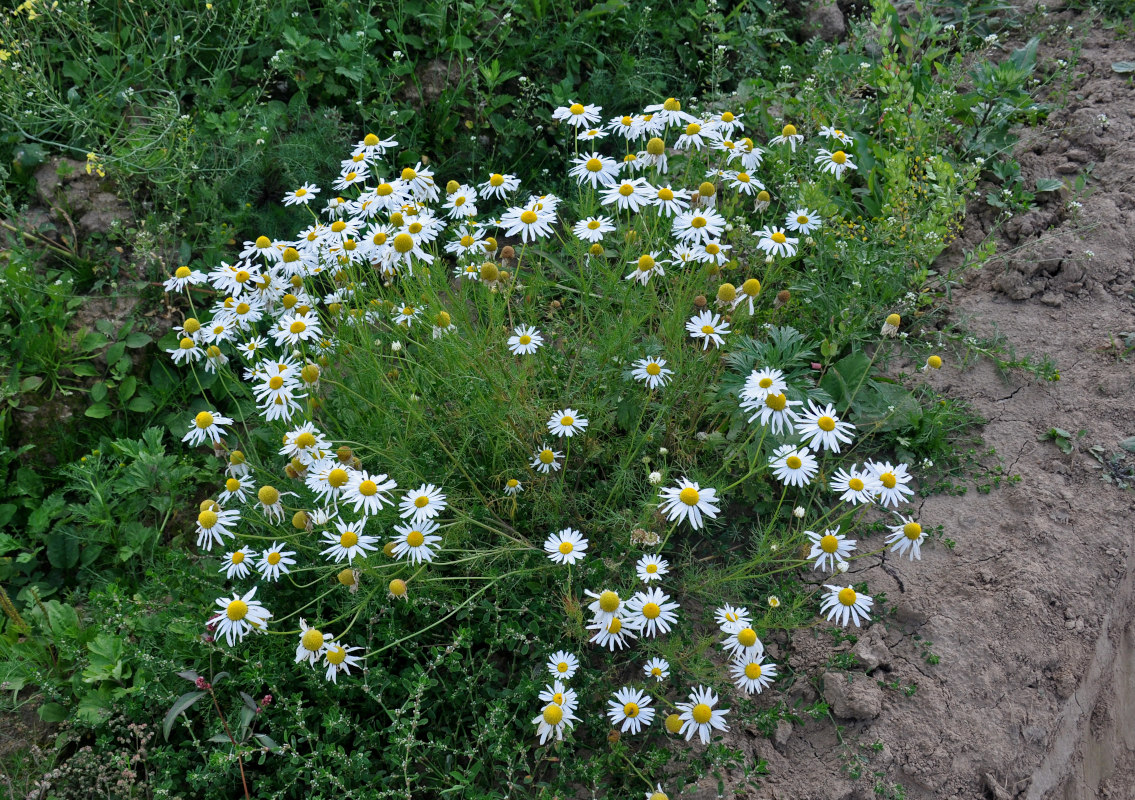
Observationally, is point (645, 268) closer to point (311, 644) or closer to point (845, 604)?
point (845, 604)

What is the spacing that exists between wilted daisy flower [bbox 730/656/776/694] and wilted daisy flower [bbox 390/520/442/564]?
0.93 metres

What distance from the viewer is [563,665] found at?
230 cm

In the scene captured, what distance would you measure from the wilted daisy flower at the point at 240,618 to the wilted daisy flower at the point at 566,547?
2.76ft

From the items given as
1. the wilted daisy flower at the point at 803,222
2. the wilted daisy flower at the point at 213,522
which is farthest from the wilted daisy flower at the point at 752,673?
the wilted daisy flower at the point at 803,222

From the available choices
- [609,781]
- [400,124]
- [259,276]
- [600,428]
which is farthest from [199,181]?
[609,781]

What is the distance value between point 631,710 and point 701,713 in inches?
8.1

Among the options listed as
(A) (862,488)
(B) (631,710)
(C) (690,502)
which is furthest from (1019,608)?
(B) (631,710)

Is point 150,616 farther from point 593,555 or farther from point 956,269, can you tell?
point 956,269

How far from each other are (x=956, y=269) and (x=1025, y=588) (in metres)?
1.36

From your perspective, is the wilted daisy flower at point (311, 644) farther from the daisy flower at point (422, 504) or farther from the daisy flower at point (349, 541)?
the daisy flower at point (422, 504)

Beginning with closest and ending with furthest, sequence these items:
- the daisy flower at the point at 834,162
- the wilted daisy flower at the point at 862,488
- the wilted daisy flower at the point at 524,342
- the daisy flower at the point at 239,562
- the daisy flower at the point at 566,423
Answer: the wilted daisy flower at the point at 862,488, the daisy flower at the point at 239,562, the daisy flower at the point at 566,423, the wilted daisy flower at the point at 524,342, the daisy flower at the point at 834,162

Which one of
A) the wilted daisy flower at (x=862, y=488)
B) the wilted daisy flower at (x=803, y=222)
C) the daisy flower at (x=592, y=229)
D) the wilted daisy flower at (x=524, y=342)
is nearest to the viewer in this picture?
the wilted daisy flower at (x=862, y=488)

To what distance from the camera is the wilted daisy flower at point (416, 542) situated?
91.3 inches

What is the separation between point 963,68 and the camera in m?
4.48
